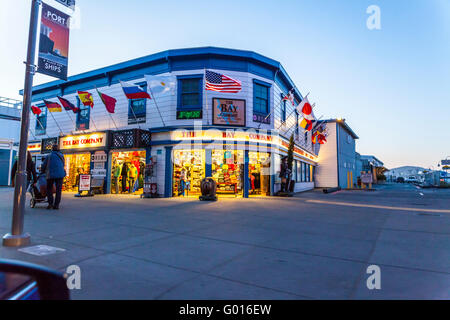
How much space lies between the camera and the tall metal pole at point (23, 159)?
4906 mm

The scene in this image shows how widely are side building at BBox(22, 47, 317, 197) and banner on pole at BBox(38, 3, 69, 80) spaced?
874 centimetres

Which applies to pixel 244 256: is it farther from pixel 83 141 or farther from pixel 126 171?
pixel 83 141

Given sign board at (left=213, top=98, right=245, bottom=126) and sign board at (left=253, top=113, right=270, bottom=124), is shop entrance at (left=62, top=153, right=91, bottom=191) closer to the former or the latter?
sign board at (left=213, top=98, right=245, bottom=126)

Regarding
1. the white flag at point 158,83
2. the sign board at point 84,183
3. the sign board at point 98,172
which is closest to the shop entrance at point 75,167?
the sign board at point 98,172

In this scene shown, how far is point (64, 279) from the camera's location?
150cm

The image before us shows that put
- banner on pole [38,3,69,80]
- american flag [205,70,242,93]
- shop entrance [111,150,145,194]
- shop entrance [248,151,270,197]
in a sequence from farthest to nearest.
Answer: shop entrance [111,150,145,194] → shop entrance [248,151,270,197] → american flag [205,70,242,93] → banner on pole [38,3,69,80]

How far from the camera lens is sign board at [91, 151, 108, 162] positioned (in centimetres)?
1729

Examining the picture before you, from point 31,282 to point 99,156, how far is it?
58.1 feet

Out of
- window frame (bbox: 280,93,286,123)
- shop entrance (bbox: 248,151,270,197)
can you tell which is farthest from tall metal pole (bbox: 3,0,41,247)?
window frame (bbox: 280,93,286,123)

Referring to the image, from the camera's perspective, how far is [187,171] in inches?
637

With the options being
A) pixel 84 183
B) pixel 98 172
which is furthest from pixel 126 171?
pixel 84 183
